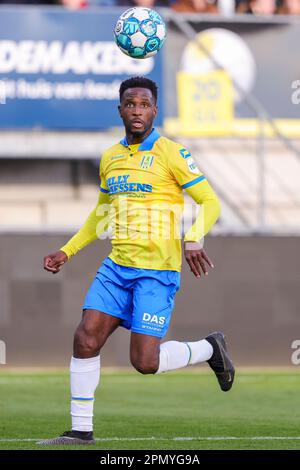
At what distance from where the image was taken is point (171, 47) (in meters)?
15.6

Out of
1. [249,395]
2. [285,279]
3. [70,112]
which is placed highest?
[70,112]

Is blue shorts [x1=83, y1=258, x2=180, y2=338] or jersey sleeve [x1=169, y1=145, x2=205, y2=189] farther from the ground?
jersey sleeve [x1=169, y1=145, x2=205, y2=189]

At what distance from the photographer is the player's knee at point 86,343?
779 cm

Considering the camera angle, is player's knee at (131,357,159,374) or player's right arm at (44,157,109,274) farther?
player's right arm at (44,157,109,274)

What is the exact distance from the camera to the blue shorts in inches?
311

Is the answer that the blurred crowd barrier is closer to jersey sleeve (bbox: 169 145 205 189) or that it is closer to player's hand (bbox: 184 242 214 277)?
jersey sleeve (bbox: 169 145 205 189)

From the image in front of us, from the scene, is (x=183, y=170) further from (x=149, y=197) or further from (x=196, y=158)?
(x=196, y=158)

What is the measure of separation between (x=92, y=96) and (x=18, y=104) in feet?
2.95

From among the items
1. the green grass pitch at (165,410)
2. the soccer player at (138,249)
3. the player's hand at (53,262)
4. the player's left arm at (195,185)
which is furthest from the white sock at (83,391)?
the player's left arm at (195,185)

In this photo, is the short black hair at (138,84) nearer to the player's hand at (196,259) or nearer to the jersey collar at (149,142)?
the jersey collar at (149,142)

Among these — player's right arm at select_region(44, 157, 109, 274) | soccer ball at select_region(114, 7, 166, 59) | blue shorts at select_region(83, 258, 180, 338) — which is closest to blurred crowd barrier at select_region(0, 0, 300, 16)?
soccer ball at select_region(114, 7, 166, 59)

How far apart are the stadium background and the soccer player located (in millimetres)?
5965

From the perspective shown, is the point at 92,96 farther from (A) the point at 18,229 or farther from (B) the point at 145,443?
(B) the point at 145,443
